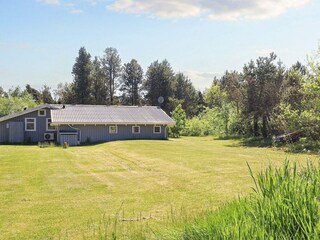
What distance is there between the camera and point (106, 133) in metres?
33.2

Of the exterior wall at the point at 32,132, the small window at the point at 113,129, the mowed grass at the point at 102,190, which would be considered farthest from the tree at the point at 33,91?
the mowed grass at the point at 102,190

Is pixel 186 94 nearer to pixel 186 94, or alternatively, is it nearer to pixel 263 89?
pixel 186 94

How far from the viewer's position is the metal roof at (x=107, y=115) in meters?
32.0

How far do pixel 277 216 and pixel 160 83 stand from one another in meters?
57.8

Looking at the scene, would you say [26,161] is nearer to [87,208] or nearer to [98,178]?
[98,178]

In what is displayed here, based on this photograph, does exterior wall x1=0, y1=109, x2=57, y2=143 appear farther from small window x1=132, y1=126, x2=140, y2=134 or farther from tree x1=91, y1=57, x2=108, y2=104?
tree x1=91, y1=57, x2=108, y2=104

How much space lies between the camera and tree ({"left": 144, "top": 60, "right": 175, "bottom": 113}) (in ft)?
200

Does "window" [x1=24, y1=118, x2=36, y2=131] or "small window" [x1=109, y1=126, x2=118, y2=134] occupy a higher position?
"window" [x1=24, y1=118, x2=36, y2=131]

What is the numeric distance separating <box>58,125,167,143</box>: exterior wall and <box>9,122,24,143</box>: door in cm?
410

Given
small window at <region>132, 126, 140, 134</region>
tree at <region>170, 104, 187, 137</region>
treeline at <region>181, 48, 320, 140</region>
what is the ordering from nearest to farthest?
treeline at <region>181, 48, 320, 140</region> < small window at <region>132, 126, 140, 134</region> < tree at <region>170, 104, 187, 137</region>

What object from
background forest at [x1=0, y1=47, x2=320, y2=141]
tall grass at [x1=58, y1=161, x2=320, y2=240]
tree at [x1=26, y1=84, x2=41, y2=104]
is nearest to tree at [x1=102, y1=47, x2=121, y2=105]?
background forest at [x1=0, y1=47, x2=320, y2=141]

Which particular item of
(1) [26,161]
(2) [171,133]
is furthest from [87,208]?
(2) [171,133]

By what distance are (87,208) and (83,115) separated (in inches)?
988

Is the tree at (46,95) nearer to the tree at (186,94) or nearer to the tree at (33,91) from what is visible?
the tree at (33,91)
